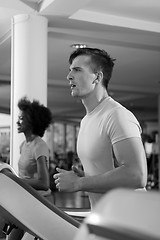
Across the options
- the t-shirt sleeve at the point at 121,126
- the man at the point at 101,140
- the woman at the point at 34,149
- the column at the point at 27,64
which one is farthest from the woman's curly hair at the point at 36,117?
the column at the point at 27,64

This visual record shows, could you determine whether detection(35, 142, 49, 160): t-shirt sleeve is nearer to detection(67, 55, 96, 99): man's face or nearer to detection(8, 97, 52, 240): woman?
detection(8, 97, 52, 240): woman

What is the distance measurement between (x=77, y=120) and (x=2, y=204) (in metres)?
18.9

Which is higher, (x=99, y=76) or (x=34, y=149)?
(x=99, y=76)

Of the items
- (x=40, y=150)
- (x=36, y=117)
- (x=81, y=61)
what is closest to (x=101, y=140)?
(x=81, y=61)

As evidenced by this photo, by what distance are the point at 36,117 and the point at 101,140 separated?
1.33 m

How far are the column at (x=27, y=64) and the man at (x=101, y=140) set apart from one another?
9.56 ft

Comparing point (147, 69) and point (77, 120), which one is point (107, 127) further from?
point (77, 120)

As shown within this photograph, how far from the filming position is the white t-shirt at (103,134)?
5.33 feet

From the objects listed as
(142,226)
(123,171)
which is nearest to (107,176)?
(123,171)

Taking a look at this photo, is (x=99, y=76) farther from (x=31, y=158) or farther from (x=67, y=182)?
(x=31, y=158)

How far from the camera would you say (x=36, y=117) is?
295 centimetres

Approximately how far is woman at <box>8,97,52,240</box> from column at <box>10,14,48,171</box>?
175cm

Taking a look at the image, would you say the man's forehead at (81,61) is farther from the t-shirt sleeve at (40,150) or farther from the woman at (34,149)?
the t-shirt sleeve at (40,150)

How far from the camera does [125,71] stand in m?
8.97
